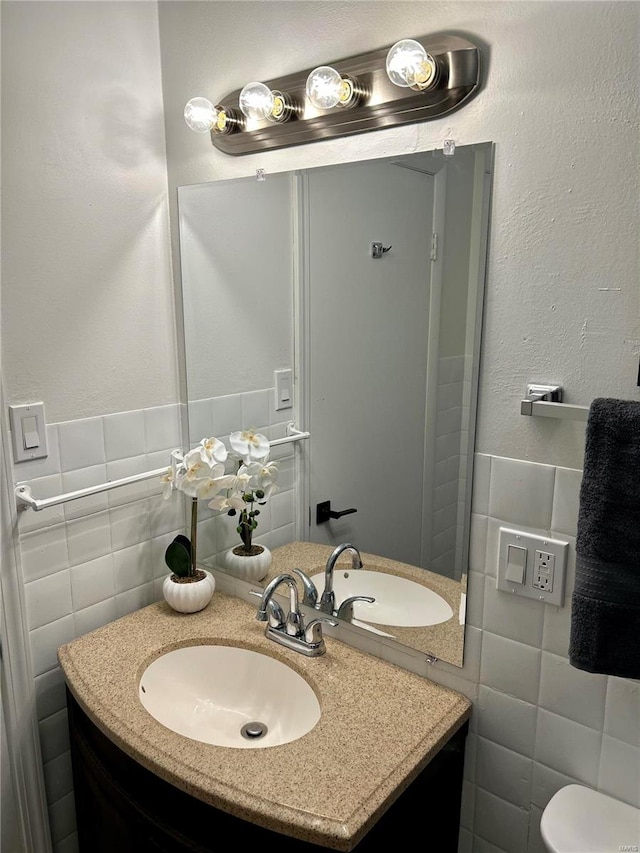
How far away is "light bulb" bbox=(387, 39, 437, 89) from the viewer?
101cm

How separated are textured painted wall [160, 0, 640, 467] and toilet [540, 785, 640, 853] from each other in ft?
1.80

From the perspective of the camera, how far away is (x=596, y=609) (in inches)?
35.4

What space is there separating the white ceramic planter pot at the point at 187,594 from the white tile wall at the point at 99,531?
126 millimetres

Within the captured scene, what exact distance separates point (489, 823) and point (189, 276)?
1.36 m

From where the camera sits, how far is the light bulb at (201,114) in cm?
132

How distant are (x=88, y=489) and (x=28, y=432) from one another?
180mm

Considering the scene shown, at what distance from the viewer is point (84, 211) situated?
138 cm

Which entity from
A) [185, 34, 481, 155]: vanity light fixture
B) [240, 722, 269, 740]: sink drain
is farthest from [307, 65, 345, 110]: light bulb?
[240, 722, 269, 740]: sink drain

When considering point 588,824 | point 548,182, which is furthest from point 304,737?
point 548,182

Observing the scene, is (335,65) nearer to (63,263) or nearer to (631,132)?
(631,132)

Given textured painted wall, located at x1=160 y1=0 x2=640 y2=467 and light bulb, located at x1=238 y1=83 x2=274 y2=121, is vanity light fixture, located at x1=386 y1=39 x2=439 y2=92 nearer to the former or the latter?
textured painted wall, located at x1=160 y1=0 x2=640 y2=467

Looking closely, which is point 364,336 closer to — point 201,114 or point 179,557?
point 201,114

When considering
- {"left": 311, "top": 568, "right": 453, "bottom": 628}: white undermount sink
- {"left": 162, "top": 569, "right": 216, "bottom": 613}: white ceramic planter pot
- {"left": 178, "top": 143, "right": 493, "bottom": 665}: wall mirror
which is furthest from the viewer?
{"left": 162, "top": 569, "right": 216, "bottom": 613}: white ceramic planter pot

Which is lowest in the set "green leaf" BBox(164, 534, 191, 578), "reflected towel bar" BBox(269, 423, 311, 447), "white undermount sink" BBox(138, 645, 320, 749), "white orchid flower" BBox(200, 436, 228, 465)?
"white undermount sink" BBox(138, 645, 320, 749)
